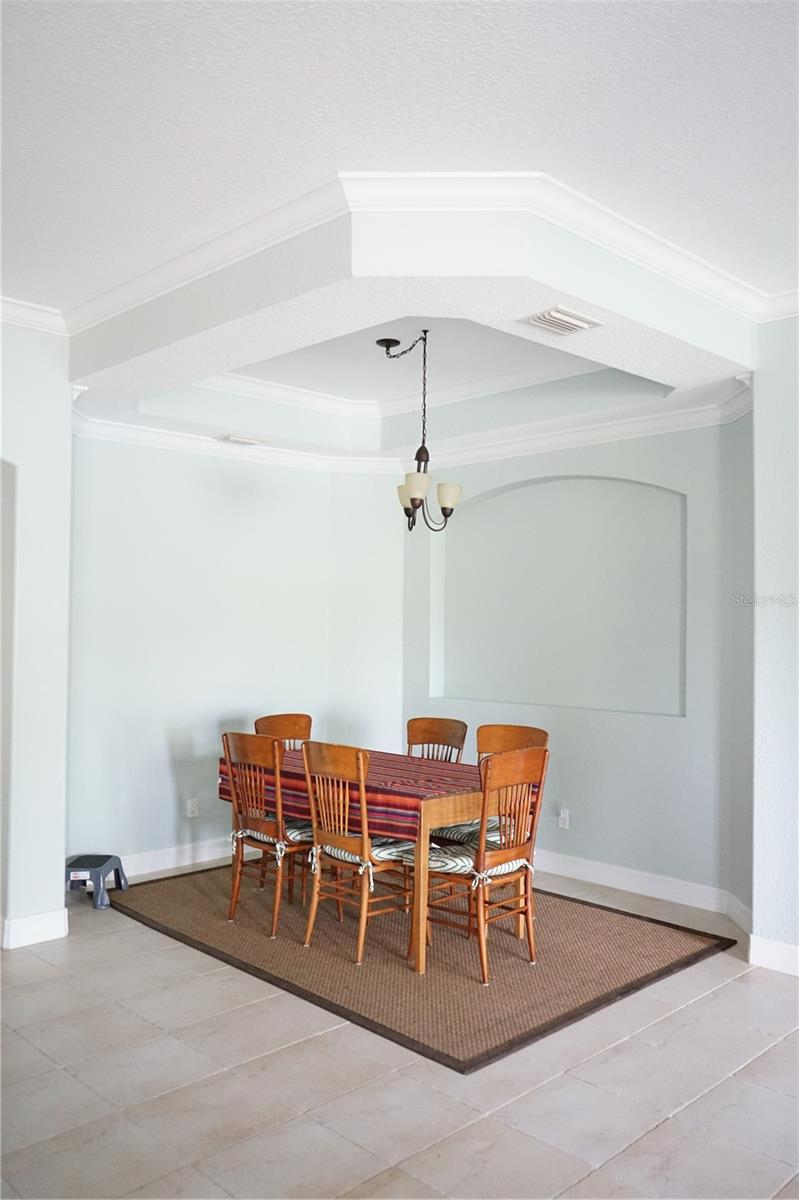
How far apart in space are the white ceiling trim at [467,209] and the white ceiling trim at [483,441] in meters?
0.52

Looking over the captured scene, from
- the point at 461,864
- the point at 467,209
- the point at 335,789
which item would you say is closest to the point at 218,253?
the point at 467,209

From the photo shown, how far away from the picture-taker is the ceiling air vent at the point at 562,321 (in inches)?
130

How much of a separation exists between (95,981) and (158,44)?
10.7ft

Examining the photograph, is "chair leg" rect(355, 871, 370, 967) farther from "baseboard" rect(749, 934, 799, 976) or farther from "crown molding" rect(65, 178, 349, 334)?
"crown molding" rect(65, 178, 349, 334)

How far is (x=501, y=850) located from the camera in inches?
152

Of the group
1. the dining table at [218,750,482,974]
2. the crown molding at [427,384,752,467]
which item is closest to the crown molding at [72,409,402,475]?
the crown molding at [427,384,752,467]

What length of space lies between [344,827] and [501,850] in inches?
26.4

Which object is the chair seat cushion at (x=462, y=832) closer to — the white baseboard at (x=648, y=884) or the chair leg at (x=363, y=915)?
the chair leg at (x=363, y=915)

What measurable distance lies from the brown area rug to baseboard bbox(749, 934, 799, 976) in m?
0.22

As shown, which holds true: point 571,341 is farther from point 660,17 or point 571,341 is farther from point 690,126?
point 660,17

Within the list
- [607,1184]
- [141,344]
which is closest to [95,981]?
[607,1184]

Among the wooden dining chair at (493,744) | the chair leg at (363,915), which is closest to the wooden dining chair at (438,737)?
the wooden dining chair at (493,744)

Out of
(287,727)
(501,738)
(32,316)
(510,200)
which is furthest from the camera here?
(287,727)

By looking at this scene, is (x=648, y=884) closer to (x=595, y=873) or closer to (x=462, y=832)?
(x=595, y=873)
